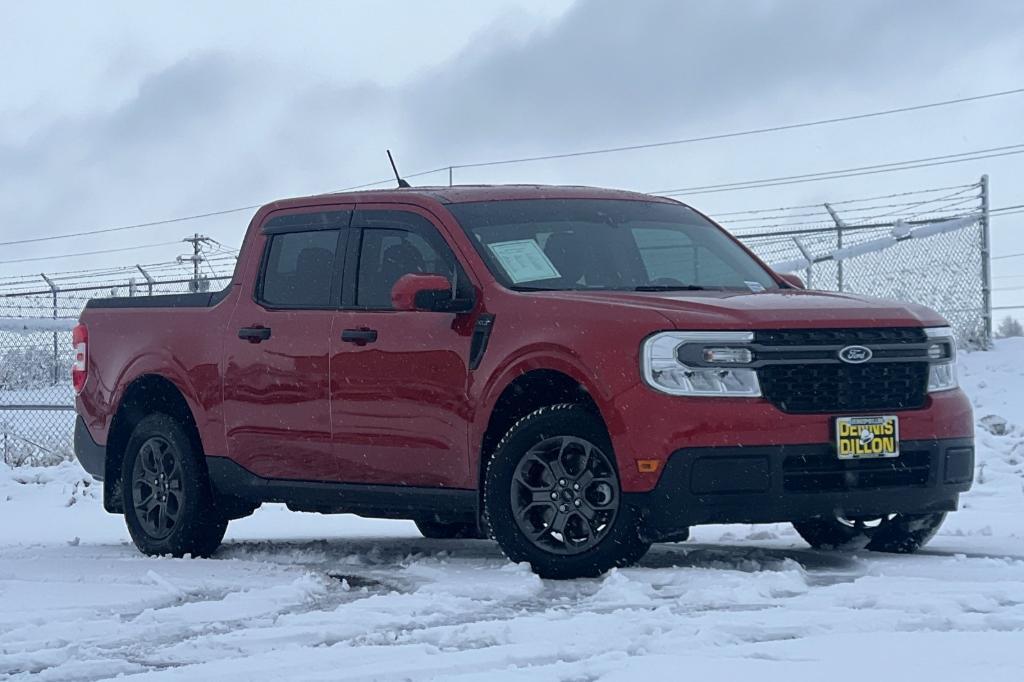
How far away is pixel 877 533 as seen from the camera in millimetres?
8383

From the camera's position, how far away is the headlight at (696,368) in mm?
Answer: 7047

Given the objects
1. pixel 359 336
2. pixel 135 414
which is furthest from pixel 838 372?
pixel 135 414

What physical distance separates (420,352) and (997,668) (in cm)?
363

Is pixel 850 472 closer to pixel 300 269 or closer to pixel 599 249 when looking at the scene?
pixel 599 249

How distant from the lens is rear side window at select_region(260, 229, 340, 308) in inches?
347

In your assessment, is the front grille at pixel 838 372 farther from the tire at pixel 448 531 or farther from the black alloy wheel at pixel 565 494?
the tire at pixel 448 531

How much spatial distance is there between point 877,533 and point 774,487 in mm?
1502

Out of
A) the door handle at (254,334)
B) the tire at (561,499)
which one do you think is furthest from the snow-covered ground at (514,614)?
the door handle at (254,334)

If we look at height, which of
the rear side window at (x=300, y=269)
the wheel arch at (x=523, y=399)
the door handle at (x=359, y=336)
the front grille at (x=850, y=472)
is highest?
the rear side window at (x=300, y=269)

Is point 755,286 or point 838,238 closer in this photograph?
point 755,286

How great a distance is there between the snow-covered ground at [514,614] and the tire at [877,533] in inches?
5.4

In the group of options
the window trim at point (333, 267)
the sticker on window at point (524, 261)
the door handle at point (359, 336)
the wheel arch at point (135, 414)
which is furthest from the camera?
the wheel arch at point (135, 414)

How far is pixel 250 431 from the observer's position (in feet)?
29.4

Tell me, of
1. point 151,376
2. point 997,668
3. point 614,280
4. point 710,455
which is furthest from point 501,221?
point 997,668
